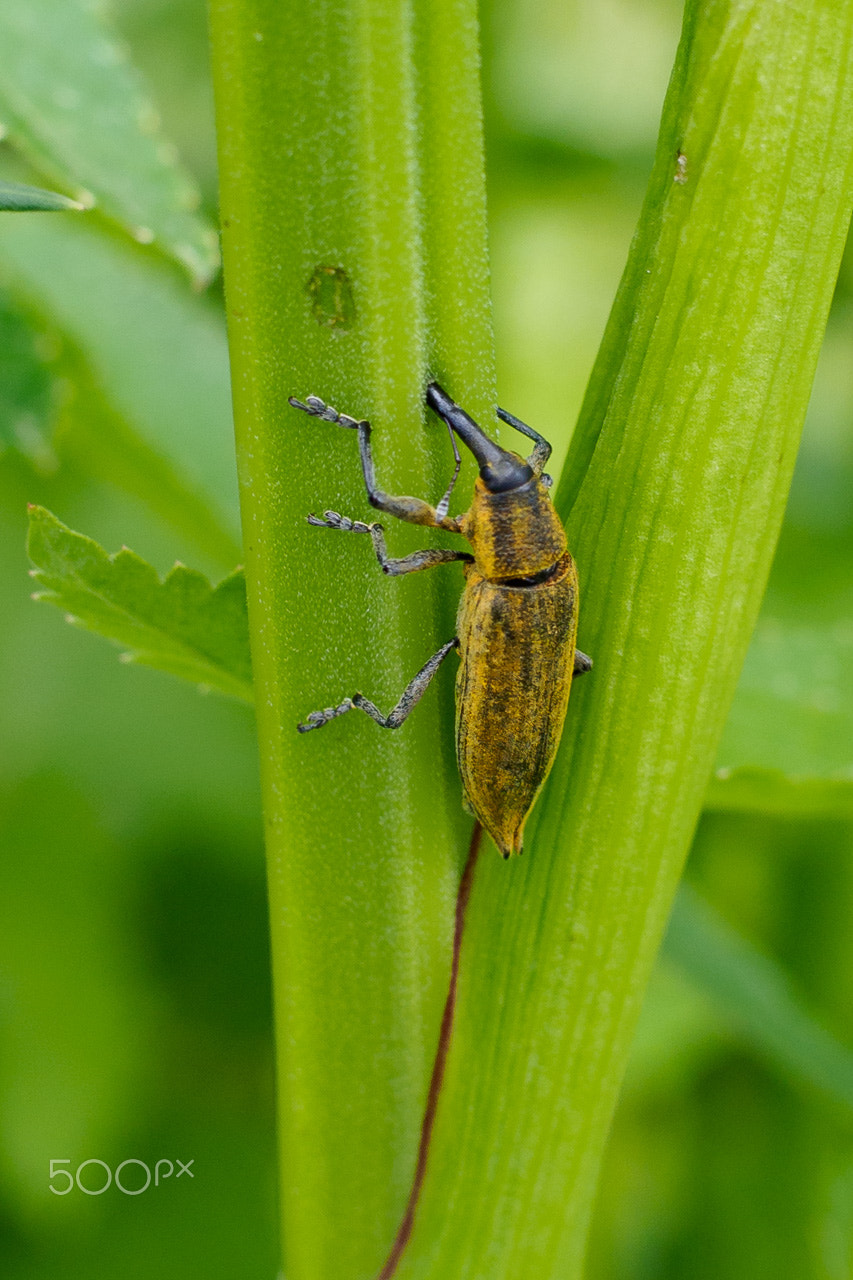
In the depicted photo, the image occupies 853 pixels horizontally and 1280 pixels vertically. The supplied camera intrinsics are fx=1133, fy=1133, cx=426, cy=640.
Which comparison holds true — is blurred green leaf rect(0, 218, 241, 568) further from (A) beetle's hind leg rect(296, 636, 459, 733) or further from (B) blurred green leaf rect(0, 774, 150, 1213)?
(A) beetle's hind leg rect(296, 636, 459, 733)

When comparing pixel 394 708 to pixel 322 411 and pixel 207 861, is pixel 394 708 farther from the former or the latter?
pixel 207 861

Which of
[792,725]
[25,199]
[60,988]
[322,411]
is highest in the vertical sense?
[25,199]

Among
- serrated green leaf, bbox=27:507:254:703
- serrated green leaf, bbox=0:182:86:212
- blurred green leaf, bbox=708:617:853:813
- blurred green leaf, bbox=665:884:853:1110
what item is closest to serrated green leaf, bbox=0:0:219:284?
serrated green leaf, bbox=27:507:254:703

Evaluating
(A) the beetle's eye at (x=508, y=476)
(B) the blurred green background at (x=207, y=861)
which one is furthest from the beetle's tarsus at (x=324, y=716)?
(B) the blurred green background at (x=207, y=861)

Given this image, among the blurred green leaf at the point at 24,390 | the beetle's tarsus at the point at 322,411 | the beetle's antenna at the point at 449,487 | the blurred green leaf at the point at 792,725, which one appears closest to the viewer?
the beetle's tarsus at the point at 322,411

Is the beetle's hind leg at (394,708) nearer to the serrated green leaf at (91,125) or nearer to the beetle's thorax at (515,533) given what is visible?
the beetle's thorax at (515,533)

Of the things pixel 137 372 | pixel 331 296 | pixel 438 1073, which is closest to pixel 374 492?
pixel 331 296
